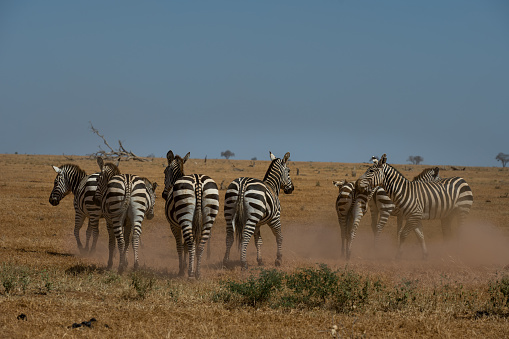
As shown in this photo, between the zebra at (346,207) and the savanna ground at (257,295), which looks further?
the zebra at (346,207)

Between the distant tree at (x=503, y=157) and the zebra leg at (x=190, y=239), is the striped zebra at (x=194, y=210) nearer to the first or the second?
the zebra leg at (x=190, y=239)

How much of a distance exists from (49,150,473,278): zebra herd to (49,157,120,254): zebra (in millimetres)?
24

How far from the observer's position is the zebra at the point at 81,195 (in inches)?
511

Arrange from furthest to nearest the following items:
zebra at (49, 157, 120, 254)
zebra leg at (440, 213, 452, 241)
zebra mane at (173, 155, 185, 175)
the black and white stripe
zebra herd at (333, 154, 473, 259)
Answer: zebra leg at (440, 213, 452, 241)
the black and white stripe
zebra herd at (333, 154, 473, 259)
zebra at (49, 157, 120, 254)
zebra mane at (173, 155, 185, 175)

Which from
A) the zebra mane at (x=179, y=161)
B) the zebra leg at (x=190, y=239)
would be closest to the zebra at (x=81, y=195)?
the zebra mane at (x=179, y=161)

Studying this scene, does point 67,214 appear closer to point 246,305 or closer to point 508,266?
point 246,305

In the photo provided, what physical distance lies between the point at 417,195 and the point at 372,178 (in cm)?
149

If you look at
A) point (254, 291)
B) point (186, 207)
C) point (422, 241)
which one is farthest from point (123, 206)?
point (422, 241)

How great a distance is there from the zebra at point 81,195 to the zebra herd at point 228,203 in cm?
2

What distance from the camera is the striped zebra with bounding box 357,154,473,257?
1342 centimetres

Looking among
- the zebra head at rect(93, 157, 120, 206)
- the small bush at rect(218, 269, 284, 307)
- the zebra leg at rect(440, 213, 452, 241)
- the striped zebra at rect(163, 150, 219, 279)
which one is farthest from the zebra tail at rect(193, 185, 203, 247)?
the zebra leg at rect(440, 213, 452, 241)

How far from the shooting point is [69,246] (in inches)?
557

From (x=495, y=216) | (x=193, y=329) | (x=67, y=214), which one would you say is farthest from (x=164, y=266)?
(x=495, y=216)

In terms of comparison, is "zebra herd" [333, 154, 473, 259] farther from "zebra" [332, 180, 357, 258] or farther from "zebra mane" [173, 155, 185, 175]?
"zebra mane" [173, 155, 185, 175]
